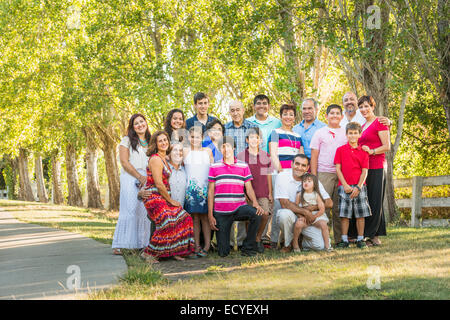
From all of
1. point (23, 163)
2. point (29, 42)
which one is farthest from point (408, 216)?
point (23, 163)

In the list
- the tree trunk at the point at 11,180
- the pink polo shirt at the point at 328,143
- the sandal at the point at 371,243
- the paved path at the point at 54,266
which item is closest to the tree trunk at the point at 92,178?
the paved path at the point at 54,266

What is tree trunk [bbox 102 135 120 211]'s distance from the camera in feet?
82.5

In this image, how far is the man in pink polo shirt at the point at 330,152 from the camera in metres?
8.40

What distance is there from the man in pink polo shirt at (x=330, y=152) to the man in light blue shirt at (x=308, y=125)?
0.35m

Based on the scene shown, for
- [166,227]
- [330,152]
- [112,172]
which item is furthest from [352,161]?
[112,172]

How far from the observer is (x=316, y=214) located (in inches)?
316

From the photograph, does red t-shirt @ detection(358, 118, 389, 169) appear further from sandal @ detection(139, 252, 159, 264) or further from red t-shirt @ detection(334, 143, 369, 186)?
sandal @ detection(139, 252, 159, 264)

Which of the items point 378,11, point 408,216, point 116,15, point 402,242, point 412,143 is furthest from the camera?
point 116,15

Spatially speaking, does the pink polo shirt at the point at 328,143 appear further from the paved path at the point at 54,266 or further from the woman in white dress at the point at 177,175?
the paved path at the point at 54,266

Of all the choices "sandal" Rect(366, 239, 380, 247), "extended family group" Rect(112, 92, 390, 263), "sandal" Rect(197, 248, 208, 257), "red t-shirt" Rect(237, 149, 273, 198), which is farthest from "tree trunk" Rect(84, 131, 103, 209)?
"sandal" Rect(366, 239, 380, 247)

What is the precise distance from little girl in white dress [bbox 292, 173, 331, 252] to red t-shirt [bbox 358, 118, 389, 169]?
3.23 ft

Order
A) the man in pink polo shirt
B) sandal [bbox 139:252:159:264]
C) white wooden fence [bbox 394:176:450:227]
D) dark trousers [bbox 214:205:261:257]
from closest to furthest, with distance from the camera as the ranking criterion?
sandal [bbox 139:252:159:264]
dark trousers [bbox 214:205:261:257]
the man in pink polo shirt
white wooden fence [bbox 394:176:450:227]
